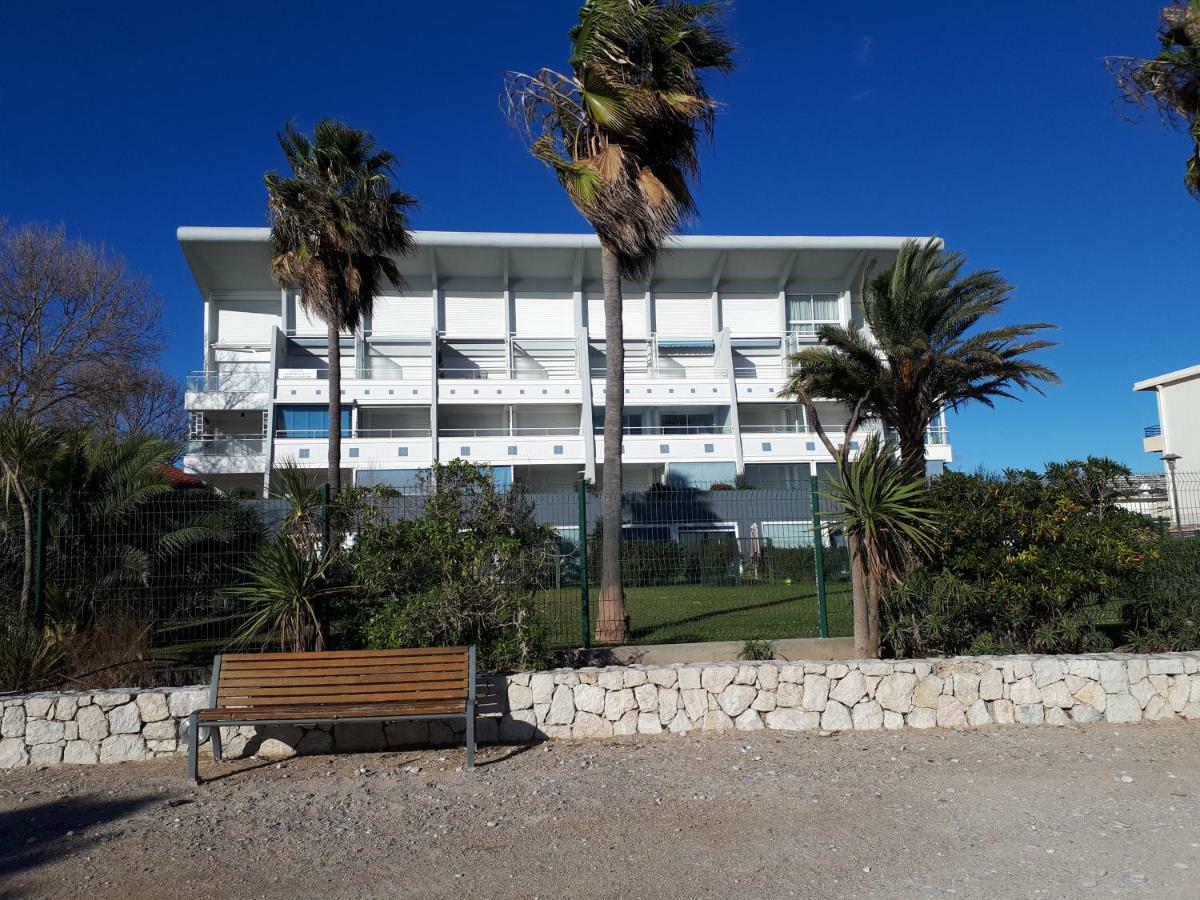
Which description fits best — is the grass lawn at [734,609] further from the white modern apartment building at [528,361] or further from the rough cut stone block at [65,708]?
the white modern apartment building at [528,361]

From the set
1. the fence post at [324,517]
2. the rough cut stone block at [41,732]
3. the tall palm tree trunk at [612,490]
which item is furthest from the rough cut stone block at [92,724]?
the tall palm tree trunk at [612,490]

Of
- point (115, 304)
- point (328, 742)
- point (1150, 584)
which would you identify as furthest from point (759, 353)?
point (328, 742)

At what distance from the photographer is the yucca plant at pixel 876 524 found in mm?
8602

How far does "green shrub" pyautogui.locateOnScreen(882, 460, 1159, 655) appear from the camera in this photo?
28.0 ft

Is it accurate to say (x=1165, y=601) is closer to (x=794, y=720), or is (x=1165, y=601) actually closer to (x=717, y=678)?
(x=794, y=720)

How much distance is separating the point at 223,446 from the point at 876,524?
121ft

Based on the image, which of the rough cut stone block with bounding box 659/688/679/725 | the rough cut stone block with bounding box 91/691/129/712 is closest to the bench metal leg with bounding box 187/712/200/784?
the rough cut stone block with bounding box 91/691/129/712

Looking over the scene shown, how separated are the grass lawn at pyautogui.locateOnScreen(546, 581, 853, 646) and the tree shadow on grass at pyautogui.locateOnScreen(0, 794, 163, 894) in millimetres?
5635

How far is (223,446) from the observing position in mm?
40094

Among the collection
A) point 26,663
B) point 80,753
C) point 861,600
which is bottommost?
point 80,753

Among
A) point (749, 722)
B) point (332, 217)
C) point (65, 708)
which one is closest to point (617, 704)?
point (749, 722)

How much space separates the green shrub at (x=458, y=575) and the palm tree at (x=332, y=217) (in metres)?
9.31

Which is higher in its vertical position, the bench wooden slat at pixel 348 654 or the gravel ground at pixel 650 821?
the bench wooden slat at pixel 348 654

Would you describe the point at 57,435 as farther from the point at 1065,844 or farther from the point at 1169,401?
the point at 1169,401
